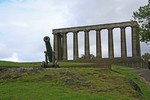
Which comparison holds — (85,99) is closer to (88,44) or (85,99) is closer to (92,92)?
(92,92)

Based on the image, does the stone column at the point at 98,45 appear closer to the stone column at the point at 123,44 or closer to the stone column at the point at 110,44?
the stone column at the point at 110,44

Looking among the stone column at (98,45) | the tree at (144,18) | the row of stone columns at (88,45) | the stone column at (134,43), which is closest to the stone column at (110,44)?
the row of stone columns at (88,45)

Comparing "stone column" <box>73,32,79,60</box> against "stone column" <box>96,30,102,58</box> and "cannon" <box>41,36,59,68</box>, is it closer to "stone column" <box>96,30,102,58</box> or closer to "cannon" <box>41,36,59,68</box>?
"stone column" <box>96,30,102,58</box>

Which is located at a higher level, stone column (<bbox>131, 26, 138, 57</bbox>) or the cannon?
stone column (<bbox>131, 26, 138, 57</bbox>)

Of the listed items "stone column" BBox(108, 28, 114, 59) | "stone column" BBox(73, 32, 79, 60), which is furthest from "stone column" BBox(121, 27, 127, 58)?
"stone column" BBox(73, 32, 79, 60)

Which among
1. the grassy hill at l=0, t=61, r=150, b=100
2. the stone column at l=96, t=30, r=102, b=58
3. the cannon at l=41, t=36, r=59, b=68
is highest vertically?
the stone column at l=96, t=30, r=102, b=58

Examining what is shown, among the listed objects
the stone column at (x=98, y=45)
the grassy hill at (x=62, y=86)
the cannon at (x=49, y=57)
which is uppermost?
the stone column at (x=98, y=45)

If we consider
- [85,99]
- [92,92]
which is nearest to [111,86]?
[92,92]

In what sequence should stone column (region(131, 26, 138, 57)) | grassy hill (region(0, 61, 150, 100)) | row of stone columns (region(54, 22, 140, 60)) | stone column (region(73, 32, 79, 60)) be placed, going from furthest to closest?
stone column (region(73, 32, 79, 60))
row of stone columns (region(54, 22, 140, 60))
stone column (region(131, 26, 138, 57))
grassy hill (region(0, 61, 150, 100))

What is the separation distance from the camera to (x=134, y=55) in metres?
91.8

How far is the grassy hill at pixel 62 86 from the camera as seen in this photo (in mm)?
20375

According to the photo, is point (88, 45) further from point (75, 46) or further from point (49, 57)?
point (49, 57)

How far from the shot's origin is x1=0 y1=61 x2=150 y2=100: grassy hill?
66.8ft

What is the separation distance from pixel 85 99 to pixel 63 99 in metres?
1.22
